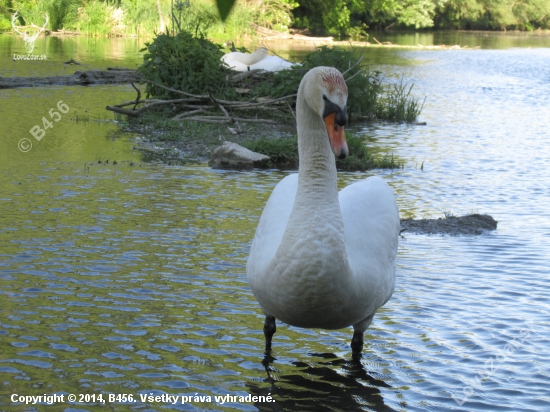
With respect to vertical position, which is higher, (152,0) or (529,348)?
(152,0)

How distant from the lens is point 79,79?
22078mm

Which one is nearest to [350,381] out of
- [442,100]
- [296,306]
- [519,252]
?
[296,306]

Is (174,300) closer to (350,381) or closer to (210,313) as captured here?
(210,313)

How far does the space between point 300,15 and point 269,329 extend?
58.6 metres

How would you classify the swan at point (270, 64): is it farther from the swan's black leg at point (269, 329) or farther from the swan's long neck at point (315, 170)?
the swan's long neck at point (315, 170)

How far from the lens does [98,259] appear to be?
23.9 feet

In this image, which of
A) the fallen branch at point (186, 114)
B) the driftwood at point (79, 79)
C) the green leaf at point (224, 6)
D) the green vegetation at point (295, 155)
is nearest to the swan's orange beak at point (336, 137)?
the green leaf at point (224, 6)

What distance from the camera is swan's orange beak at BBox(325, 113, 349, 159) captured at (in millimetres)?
4008

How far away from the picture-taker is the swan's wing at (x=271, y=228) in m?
4.88

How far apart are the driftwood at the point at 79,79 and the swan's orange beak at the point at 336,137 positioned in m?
17.6

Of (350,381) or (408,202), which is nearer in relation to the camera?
(350,381)

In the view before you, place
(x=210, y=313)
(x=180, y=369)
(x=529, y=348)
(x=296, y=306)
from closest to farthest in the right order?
1. (x=296, y=306)
2. (x=180, y=369)
3. (x=529, y=348)
4. (x=210, y=313)

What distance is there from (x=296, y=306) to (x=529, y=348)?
2.20 metres

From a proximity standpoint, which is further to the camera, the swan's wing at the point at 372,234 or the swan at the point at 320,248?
the swan's wing at the point at 372,234
